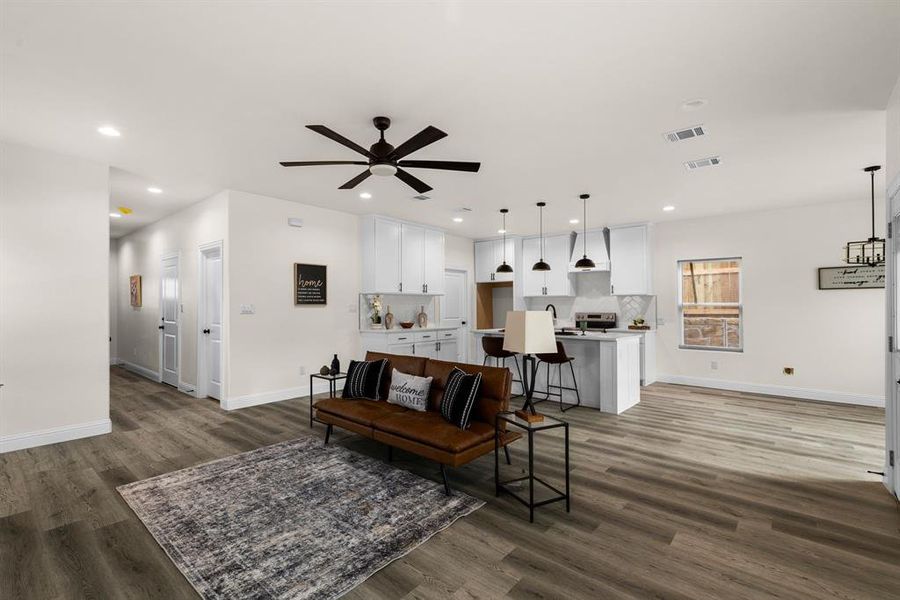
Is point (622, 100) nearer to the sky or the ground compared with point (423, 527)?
nearer to the sky

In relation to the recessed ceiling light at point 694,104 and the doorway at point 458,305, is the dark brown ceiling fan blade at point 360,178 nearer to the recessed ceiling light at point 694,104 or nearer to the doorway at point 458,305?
the recessed ceiling light at point 694,104

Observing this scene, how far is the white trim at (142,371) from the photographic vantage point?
716cm

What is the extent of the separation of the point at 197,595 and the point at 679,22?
364 centimetres

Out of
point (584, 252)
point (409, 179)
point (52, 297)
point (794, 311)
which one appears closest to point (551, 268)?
point (584, 252)

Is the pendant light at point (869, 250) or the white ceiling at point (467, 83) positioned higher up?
the white ceiling at point (467, 83)

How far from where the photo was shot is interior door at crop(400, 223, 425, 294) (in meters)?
7.18

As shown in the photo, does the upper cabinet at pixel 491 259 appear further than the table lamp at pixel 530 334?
Yes

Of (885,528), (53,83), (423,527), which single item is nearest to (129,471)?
(423,527)

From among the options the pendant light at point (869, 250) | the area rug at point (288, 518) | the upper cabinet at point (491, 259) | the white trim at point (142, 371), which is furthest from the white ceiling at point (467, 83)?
the upper cabinet at point (491, 259)

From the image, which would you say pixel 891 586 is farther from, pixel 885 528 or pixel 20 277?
pixel 20 277

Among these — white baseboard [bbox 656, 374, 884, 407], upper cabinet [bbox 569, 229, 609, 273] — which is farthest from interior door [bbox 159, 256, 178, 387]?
white baseboard [bbox 656, 374, 884, 407]

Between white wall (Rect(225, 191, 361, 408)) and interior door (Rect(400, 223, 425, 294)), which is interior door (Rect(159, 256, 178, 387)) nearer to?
white wall (Rect(225, 191, 361, 408))

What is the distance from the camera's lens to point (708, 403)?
571 cm

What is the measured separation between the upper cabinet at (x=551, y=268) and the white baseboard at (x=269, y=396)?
166 inches
